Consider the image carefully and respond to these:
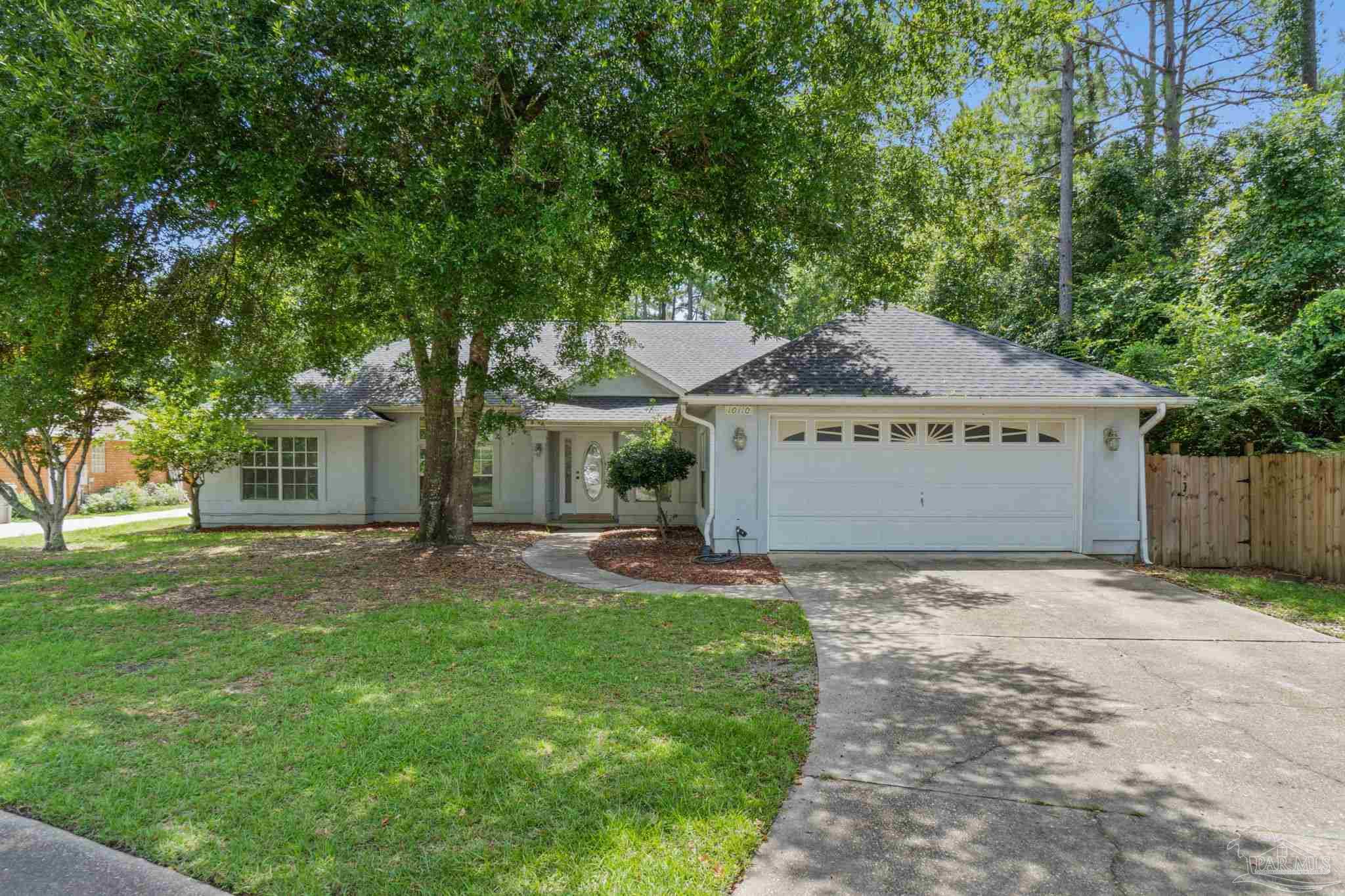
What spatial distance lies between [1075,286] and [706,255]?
44.4ft

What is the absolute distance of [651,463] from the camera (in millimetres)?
12164

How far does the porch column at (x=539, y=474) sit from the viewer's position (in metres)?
15.7

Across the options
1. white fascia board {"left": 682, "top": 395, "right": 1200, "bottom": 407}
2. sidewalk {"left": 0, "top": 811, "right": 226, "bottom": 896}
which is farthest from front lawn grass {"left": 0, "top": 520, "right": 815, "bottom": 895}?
white fascia board {"left": 682, "top": 395, "right": 1200, "bottom": 407}

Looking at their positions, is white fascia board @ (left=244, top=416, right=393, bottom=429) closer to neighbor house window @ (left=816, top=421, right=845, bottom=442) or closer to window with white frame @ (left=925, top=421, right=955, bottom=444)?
neighbor house window @ (left=816, top=421, right=845, bottom=442)

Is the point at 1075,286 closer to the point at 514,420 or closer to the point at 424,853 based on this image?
the point at 514,420

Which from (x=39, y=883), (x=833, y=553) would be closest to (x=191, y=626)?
(x=39, y=883)

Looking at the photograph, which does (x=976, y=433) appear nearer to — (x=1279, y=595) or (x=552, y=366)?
(x=1279, y=595)

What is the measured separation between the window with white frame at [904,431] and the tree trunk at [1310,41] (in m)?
16.3

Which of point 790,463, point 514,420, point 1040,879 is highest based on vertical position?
point 514,420

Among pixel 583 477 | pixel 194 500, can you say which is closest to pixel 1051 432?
pixel 583 477

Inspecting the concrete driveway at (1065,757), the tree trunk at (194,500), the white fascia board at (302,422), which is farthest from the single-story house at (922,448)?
the tree trunk at (194,500)

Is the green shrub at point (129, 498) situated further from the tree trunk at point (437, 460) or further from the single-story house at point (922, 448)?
the single-story house at point (922, 448)

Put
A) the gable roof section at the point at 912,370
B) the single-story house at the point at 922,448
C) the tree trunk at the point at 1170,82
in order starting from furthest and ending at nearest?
1. the tree trunk at the point at 1170,82
2. the single-story house at the point at 922,448
3. the gable roof section at the point at 912,370

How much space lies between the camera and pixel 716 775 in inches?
143
